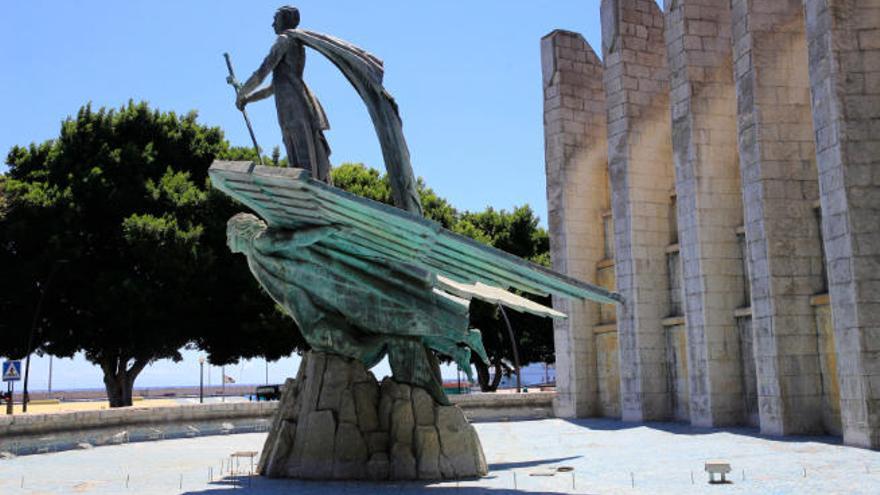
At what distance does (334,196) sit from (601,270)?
2205cm

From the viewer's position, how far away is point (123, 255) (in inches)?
1284

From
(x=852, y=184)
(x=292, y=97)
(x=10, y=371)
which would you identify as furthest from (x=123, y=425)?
(x=852, y=184)

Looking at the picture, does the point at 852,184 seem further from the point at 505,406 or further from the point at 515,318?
the point at 515,318

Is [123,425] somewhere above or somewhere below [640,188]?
below

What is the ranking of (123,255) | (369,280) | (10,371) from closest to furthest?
(369,280) < (10,371) < (123,255)

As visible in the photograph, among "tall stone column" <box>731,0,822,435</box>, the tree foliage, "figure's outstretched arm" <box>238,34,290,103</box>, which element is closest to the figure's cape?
"figure's outstretched arm" <box>238,34,290,103</box>

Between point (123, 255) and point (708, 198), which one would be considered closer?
point (708, 198)

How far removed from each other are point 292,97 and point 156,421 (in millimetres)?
14998

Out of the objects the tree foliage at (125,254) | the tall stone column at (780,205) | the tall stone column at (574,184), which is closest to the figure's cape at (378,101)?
the tall stone column at (780,205)

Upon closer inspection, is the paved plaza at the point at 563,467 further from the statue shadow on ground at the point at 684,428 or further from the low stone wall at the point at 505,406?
the low stone wall at the point at 505,406

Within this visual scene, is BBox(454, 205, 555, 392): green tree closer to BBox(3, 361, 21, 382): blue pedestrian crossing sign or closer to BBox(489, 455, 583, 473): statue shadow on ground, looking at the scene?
BBox(3, 361, 21, 382): blue pedestrian crossing sign

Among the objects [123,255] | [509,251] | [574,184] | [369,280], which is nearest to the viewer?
[369,280]

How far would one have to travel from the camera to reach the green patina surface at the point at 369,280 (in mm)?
11828

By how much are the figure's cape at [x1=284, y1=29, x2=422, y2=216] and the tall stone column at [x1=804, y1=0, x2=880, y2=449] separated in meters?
9.46
